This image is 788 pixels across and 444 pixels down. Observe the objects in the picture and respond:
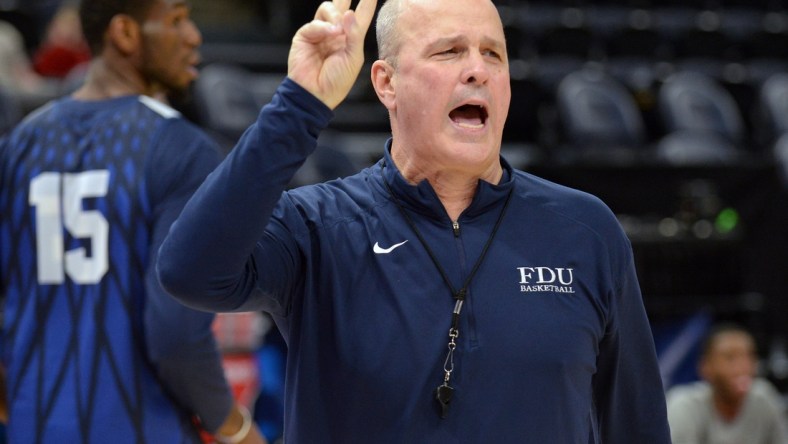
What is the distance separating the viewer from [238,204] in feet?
6.52

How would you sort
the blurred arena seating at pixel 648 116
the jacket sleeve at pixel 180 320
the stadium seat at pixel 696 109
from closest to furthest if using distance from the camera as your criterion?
the jacket sleeve at pixel 180 320 → the blurred arena seating at pixel 648 116 → the stadium seat at pixel 696 109

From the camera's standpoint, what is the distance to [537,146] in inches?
406

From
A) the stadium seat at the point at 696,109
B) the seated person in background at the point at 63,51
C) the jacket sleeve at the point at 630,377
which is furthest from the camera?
the stadium seat at the point at 696,109

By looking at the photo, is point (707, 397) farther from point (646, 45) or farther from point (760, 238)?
point (646, 45)

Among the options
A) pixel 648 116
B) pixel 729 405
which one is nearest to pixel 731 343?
pixel 729 405

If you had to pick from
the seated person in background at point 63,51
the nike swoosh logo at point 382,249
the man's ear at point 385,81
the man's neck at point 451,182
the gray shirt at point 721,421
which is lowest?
the gray shirt at point 721,421

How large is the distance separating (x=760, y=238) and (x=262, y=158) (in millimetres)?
7135

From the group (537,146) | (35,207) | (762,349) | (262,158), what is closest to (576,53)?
(537,146)

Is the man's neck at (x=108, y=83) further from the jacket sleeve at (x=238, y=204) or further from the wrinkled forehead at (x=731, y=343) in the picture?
the wrinkled forehead at (x=731, y=343)

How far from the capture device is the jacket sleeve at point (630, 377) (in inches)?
95.5

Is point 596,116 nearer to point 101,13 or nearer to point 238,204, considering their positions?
point 101,13

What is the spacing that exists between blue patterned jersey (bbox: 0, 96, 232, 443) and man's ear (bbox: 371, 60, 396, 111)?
0.72 metres

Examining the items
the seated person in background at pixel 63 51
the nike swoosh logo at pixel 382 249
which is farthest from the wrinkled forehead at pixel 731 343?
the seated person in background at pixel 63 51

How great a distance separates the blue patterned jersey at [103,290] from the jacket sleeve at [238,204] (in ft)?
2.72
